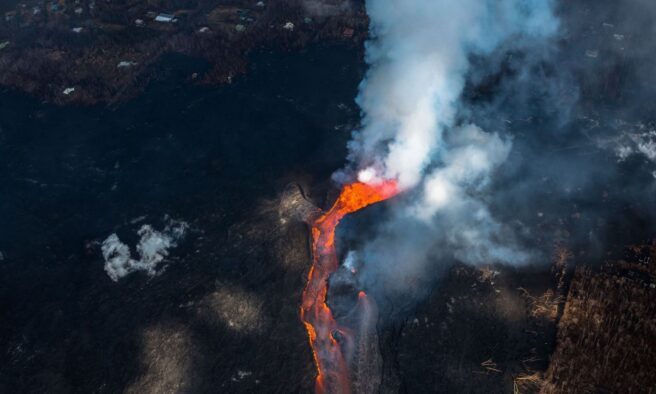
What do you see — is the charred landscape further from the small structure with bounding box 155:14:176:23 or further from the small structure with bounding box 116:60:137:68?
the small structure with bounding box 155:14:176:23

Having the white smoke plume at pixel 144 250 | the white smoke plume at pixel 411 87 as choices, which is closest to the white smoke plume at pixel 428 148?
the white smoke plume at pixel 411 87

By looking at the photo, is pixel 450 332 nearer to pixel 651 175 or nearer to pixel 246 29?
pixel 651 175

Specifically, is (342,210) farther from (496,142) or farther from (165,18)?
(165,18)

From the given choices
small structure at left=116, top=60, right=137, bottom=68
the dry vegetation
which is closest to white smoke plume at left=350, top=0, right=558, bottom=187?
the dry vegetation

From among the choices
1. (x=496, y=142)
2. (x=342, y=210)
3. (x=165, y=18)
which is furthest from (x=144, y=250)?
(x=165, y=18)

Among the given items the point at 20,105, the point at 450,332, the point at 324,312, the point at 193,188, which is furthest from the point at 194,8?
the point at 450,332

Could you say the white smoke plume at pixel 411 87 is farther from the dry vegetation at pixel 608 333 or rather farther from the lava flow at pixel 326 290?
the dry vegetation at pixel 608 333
